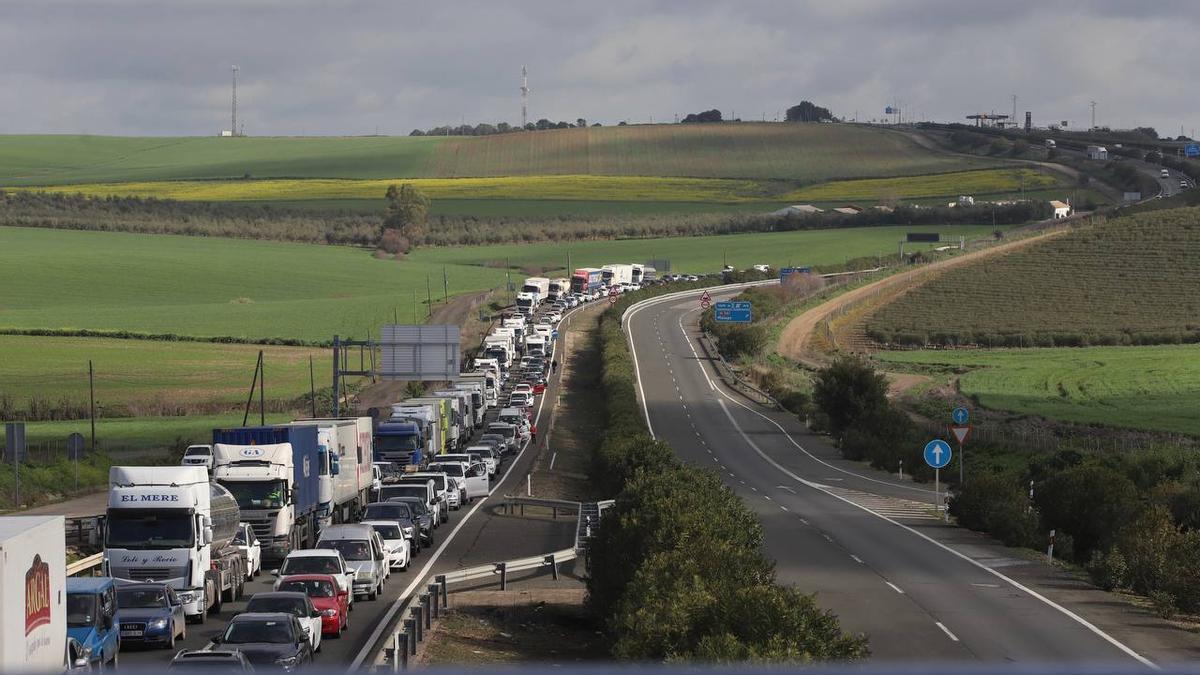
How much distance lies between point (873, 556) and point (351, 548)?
11.1m

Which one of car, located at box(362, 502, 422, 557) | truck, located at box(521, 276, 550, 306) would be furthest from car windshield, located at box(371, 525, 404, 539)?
truck, located at box(521, 276, 550, 306)

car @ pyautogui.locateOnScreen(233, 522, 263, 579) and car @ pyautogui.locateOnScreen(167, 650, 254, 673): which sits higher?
car @ pyautogui.locateOnScreen(167, 650, 254, 673)

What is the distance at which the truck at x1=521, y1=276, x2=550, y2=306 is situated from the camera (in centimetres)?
12715

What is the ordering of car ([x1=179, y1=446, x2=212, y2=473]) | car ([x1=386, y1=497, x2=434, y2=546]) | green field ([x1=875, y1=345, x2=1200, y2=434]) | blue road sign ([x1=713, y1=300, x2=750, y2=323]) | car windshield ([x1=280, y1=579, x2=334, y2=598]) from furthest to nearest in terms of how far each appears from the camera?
blue road sign ([x1=713, y1=300, x2=750, y2=323]) → green field ([x1=875, y1=345, x2=1200, y2=434]) → car ([x1=179, y1=446, x2=212, y2=473]) → car ([x1=386, y1=497, x2=434, y2=546]) → car windshield ([x1=280, y1=579, x2=334, y2=598])

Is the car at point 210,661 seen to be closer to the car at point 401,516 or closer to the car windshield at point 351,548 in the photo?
the car windshield at point 351,548

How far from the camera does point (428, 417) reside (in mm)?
61375

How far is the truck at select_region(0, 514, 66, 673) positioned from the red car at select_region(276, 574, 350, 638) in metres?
8.32

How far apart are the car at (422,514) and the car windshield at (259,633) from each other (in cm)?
1771

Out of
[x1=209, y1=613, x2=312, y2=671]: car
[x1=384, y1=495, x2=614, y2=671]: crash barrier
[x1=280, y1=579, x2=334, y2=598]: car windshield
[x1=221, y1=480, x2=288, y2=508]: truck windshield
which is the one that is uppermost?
[x1=221, y1=480, x2=288, y2=508]: truck windshield

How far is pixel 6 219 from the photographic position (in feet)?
546

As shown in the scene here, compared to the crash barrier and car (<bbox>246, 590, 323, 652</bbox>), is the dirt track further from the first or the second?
car (<bbox>246, 590, 323, 652</bbox>)

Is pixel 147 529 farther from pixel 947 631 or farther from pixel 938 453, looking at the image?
pixel 938 453

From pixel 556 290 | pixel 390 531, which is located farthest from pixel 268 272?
pixel 390 531

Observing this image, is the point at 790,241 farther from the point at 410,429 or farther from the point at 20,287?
the point at 410,429
